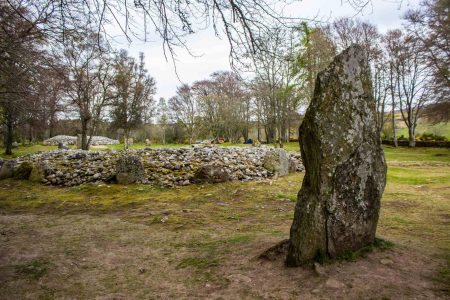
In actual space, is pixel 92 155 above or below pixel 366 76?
below

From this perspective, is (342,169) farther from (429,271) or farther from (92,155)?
(92,155)

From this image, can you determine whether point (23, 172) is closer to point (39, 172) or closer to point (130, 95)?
point (39, 172)

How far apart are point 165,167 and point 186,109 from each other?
37.2 metres

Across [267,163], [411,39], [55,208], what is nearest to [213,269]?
[55,208]

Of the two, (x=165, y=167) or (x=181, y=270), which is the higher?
(x=165, y=167)

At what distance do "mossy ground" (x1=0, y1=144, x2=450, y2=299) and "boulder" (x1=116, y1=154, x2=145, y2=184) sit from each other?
1566mm

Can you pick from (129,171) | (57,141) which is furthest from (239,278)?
(57,141)

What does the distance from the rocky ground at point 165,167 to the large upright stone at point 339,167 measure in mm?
6919

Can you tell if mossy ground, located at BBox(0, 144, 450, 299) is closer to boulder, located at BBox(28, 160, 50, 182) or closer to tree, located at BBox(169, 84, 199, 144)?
boulder, located at BBox(28, 160, 50, 182)

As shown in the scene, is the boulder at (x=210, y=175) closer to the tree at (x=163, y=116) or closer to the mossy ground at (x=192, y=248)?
the mossy ground at (x=192, y=248)

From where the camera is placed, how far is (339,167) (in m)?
3.30

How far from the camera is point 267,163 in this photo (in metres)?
12.2

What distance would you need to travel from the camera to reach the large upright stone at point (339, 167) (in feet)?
10.6

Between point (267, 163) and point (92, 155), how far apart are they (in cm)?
772
